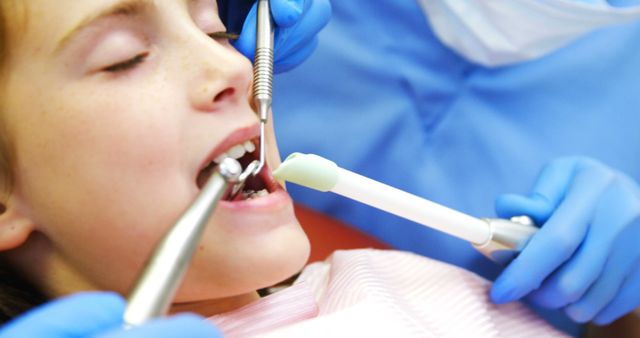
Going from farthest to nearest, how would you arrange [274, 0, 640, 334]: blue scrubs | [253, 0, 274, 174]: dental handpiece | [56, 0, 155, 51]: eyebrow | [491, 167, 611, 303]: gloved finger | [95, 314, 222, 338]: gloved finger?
[274, 0, 640, 334]: blue scrubs, [491, 167, 611, 303]: gloved finger, [253, 0, 274, 174]: dental handpiece, [56, 0, 155, 51]: eyebrow, [95, 314, 222, 338]: gloved finger

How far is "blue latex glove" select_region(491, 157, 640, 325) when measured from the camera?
928mm

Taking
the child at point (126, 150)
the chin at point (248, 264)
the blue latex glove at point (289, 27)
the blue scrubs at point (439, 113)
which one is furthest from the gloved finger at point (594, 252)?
the blue latex glove at point (289, 27)

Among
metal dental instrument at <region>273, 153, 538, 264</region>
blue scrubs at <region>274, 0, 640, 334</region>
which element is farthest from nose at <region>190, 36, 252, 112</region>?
blue scrubs at <region>274, 0, 640, 334</region>

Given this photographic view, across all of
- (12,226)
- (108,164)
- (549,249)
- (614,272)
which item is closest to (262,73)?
(108,164)

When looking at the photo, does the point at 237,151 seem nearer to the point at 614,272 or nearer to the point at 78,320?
the point at 78,320

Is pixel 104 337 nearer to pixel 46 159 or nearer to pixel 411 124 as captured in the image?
pixel 46 159

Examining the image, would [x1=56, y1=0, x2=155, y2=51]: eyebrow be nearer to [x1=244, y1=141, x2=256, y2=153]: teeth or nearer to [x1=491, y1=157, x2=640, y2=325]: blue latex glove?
[x1=244, y1=141, x2=256, y2=153]: teeth

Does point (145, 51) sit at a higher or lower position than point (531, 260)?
higher

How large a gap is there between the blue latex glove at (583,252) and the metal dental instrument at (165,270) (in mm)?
537

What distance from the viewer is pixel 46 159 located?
72 centimetres

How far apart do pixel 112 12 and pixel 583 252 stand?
703 mm

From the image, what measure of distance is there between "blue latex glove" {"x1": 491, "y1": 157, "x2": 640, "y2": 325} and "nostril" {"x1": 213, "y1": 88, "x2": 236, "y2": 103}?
1.55ft

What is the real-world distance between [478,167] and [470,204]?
7cm

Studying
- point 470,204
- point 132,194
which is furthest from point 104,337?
point 470,204
